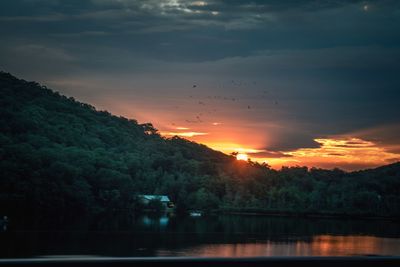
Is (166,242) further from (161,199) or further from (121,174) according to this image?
(161,199)

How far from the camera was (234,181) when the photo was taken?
7619 centimetres

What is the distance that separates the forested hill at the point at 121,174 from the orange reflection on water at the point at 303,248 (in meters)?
14.7

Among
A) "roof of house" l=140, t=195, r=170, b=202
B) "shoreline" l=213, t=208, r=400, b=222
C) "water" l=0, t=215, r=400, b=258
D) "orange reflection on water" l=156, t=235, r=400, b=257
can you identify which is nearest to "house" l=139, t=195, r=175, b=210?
"roof of house" l=140, t=195, r=170, b=202

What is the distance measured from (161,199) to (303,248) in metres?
31.0

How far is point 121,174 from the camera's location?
57469mm

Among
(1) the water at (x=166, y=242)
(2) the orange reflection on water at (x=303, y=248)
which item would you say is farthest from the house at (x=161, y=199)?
(2) the orange reflection on water at (x=303, y=248)

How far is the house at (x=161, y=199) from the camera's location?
6536 centimetres

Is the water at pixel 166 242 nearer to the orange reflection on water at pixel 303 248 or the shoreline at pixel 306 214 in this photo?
the orange reflection on water at pixel 303 248

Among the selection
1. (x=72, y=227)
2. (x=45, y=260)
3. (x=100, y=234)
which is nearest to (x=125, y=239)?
(x=100, y=234)

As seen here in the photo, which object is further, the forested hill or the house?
the house

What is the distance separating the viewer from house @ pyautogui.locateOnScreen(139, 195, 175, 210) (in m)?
65.4

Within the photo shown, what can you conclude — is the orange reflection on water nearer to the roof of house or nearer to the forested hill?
the forested hill

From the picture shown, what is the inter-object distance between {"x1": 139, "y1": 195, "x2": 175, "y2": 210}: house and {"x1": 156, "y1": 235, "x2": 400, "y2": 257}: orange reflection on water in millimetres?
23105

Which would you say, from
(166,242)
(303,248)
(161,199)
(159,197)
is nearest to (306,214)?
(161,199)
